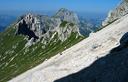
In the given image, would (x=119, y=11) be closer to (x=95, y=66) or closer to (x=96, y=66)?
(x=95, y=66)

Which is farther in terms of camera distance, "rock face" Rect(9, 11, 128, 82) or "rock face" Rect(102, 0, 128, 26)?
"rock face" Rect(102, 0, 128, 26)

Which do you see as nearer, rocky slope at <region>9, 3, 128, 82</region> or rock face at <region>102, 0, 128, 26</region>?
rocky slope at <region>9, 3, 128, 82</region>

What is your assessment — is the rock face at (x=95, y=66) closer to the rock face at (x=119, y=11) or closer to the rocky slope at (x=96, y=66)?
the rocky slope at (x=96, y=66)

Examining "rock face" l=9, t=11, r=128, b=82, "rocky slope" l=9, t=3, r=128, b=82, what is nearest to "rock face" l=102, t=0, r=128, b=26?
"rocky slope" l=9, t=3, r=128, b=82

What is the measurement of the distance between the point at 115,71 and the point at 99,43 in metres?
28.7

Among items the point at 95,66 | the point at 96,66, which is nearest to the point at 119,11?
the point at 95,66

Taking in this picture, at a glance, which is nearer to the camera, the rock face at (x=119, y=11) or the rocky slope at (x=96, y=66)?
the rocky slope at (x=96, y=66)

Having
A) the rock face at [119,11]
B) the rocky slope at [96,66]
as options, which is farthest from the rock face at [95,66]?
the rock face at [119,11]

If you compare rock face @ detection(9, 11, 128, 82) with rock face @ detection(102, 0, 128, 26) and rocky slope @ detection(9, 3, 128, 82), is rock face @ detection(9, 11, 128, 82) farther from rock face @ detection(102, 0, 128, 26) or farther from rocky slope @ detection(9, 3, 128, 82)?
rock face @ detection(102, 0, 128, 26)

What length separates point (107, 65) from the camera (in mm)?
42875

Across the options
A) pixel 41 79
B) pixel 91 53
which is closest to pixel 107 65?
pixel 41 79

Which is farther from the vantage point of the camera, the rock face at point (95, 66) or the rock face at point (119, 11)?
the rock face at point (119, 11)

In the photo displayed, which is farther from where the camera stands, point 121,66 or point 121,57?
point 121,57

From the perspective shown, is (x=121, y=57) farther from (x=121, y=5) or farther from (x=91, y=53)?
(x=121, y=5)
